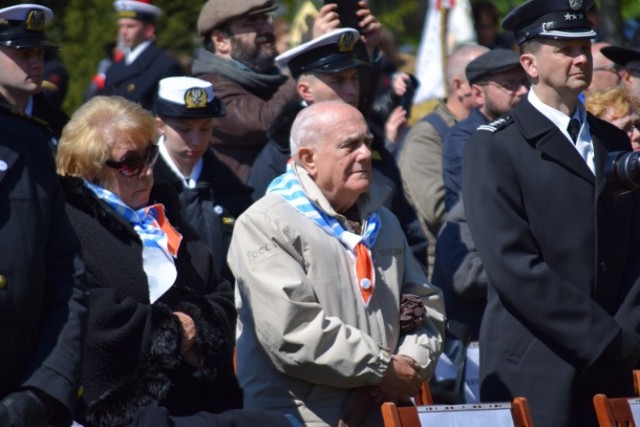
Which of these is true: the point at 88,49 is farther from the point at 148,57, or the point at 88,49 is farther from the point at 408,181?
the point at 408,181

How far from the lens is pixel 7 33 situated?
6.00m

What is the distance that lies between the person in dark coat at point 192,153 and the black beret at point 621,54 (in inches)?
95.5

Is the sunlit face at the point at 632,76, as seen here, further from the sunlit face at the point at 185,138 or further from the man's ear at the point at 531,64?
the sunlit face at the point at 185,138

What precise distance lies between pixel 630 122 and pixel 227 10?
7.80 ft

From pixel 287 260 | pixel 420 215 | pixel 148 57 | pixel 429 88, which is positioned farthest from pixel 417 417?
pixel 429 88

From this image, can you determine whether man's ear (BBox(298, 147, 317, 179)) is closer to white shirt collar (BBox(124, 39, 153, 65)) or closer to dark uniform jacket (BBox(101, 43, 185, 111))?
dark uniform jacket (BBox(101, 43, 185, 111))

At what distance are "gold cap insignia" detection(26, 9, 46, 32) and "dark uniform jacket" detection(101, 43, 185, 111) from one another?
3.50m

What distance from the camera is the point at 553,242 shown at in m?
5.91

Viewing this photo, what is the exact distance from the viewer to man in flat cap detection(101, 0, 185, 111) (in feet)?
32.7

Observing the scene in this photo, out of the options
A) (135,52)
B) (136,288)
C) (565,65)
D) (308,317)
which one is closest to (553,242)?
(565,65)

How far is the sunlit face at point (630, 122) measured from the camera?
299 inches

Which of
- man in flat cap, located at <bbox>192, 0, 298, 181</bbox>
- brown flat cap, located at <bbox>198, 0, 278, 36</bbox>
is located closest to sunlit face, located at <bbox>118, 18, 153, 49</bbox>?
man in flat cap, located at <bbox>192, 0, 298, 181</bbox>

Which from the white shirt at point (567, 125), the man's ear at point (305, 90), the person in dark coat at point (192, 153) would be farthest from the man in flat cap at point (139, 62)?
the white shirt at point (567, 125)

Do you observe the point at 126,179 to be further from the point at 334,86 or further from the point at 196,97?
the point at 334,86
